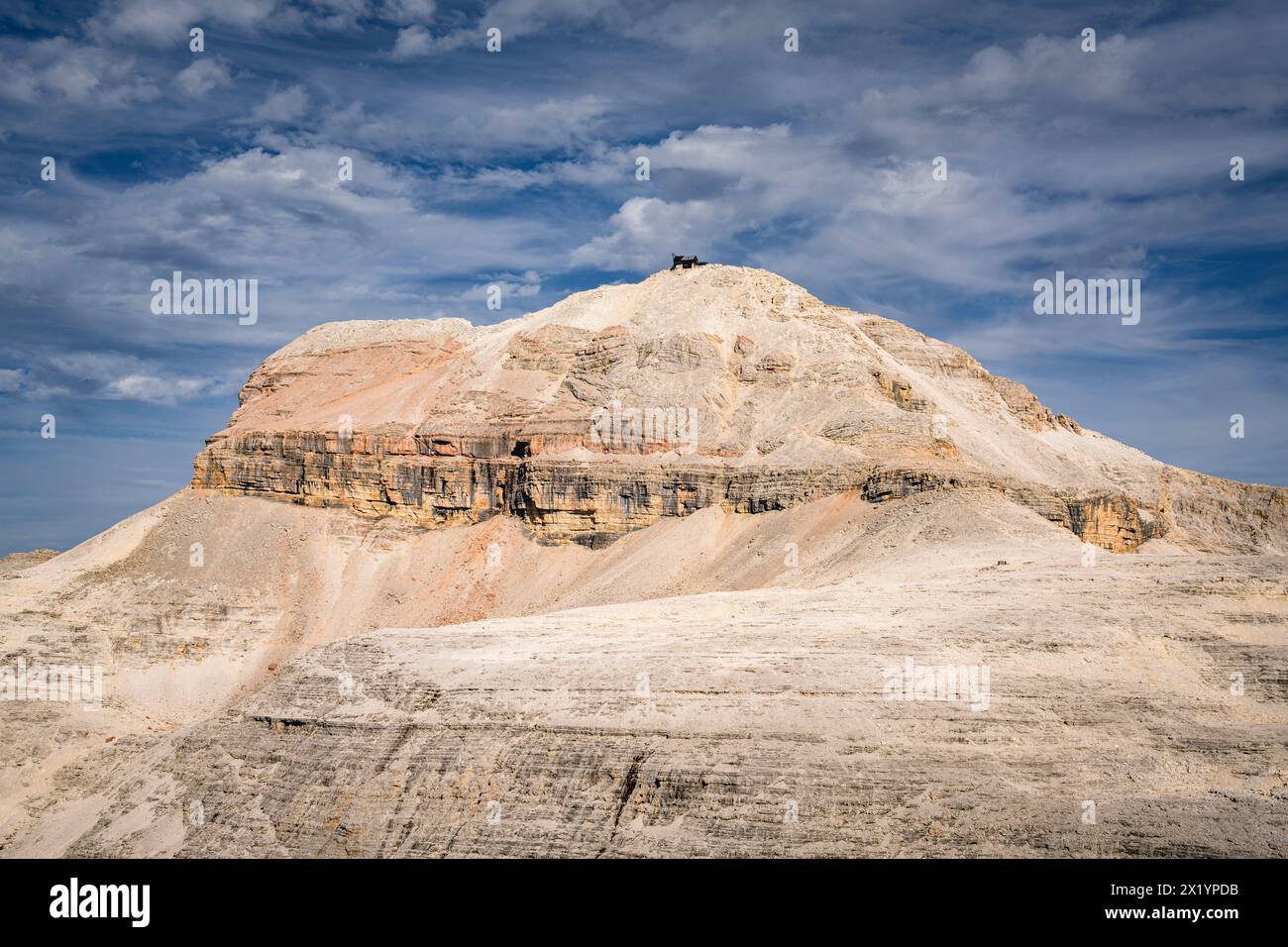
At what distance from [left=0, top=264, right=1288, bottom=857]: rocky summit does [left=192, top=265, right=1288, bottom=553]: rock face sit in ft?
1.02

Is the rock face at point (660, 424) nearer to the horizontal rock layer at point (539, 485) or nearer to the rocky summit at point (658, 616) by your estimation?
the horizontal rock layer at point (539, 485)

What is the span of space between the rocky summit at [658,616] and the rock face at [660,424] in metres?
0.31

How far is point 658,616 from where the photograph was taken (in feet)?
132

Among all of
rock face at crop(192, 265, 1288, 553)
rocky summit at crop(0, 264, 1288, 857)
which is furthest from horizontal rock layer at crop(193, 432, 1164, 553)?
rocky summit at crop(0, 264, 1288, 857)

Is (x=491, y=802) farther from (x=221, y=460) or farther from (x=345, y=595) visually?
(x=221, y=460)

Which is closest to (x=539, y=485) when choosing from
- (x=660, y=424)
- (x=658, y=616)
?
(x=660, y=424)

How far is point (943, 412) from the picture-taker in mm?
73562

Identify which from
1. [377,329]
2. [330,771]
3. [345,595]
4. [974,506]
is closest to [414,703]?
[330,771]

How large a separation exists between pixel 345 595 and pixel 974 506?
36.2 m

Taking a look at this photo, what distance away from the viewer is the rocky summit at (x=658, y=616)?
25734 mm

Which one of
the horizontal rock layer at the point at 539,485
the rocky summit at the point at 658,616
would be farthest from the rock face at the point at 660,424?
the rocky summit at the point at 658,616

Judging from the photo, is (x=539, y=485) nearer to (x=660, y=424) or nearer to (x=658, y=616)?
(x=660, y=424)

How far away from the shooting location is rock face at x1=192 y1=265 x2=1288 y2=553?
66.3m

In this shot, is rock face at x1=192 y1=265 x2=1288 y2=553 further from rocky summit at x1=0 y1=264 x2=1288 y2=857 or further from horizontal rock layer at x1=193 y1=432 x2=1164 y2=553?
rocky summit at x1=0 y1=264 x2=1288 y2=857
